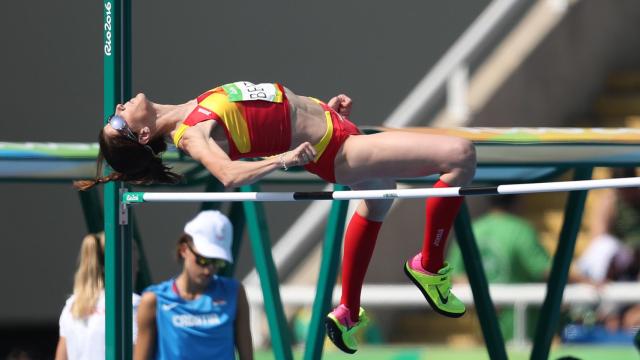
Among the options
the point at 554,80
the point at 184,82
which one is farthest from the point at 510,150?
the point at 184,82

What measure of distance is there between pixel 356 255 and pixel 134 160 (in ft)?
3.41

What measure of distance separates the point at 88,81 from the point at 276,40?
60.9 inches

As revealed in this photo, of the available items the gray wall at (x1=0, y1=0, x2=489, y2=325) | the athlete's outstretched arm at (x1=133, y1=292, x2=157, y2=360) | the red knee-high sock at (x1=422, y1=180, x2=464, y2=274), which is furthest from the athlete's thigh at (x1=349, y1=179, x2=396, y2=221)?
the gray wall at (x1=0, y1=0, x2=489, y2=325)

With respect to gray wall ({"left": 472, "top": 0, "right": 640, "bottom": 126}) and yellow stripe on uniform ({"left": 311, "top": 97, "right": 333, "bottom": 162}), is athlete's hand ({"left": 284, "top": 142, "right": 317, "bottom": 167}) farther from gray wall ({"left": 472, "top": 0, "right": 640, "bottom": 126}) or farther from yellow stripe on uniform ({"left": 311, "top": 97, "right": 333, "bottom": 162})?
gray wall ({"left": 472, "top": 0, "right": 640, "bottom": 126})

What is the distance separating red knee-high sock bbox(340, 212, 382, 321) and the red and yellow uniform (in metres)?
0.46

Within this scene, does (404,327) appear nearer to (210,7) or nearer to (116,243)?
(210,7)

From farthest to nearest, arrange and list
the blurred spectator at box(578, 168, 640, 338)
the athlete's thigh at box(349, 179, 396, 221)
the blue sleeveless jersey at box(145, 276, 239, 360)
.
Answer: the blurred spectator at box(578, 168, 640, 338) → the blue sleeveless jersey at box(145, 276, 239, 360) → the athlete's thigh at box(349, 179, 396, 221)

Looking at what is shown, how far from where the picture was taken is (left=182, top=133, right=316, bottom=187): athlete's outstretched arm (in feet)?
20.7

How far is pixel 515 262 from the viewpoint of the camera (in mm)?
10938

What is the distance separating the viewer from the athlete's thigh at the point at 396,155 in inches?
265

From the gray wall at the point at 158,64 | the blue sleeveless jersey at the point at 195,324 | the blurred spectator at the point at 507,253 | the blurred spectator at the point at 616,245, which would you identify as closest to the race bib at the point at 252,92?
the blue sleeveless jersey at the point at 195,324

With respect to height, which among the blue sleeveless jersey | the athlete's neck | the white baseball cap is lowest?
the blue sleeveless jersey

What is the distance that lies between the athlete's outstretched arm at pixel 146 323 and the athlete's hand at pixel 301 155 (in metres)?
1.89

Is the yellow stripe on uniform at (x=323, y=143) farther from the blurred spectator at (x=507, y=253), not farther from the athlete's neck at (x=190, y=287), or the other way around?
the blurred spectator at (x=507, y=253)
